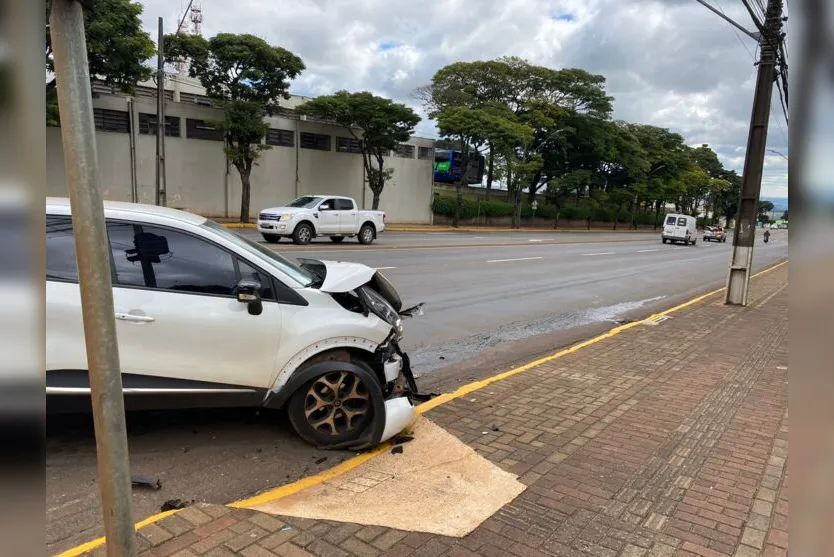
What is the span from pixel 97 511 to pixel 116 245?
1672 millimetres

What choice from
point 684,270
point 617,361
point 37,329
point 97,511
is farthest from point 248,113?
point 37,329

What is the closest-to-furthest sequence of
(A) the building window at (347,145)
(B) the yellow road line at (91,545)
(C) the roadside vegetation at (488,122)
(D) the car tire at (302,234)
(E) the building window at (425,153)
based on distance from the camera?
(B) the yellow road line at (91,545) < (D) the car tire at (302,234) < (C) the roadside vegetation at (488,122) < (A) the building window at (347,145) < (E) the building window at (425,153)

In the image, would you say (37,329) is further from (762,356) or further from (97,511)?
(762,356)

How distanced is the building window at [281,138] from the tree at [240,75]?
407 cm

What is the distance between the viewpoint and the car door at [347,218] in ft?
68.8

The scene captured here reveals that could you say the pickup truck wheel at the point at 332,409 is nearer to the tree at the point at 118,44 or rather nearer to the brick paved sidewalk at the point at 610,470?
the brick paved sidewalk at the point at 610,470

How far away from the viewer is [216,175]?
29.6m

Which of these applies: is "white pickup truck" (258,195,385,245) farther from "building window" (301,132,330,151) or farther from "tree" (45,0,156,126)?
"building window" (301,132,330,151)

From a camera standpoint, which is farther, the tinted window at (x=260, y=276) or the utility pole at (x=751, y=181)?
the utility pole at (x=751, y=181)

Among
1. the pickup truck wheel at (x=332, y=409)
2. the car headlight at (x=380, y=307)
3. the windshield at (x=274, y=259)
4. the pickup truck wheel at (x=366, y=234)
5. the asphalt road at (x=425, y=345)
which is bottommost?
the asphalt road at (x=425, y=345)

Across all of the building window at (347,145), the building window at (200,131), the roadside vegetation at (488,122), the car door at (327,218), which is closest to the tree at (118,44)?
the roadside vegetation at (488,122)

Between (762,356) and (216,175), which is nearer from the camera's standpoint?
(762,356)

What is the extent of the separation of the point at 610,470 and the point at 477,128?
36.1 m

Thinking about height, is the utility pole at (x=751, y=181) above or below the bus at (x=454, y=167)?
below
